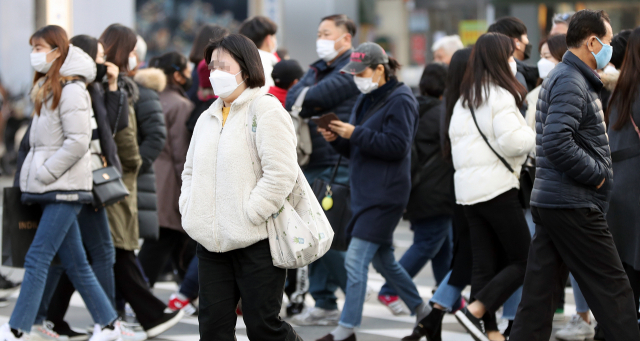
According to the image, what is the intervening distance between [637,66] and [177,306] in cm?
379

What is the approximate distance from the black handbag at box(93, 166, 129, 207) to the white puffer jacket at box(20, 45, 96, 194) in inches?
2.6

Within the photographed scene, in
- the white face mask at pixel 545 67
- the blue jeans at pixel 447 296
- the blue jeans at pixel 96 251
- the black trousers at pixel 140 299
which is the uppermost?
the white face mask at pixel 545 67

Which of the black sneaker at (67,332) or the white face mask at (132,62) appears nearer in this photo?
the black sneaker at (67,332)

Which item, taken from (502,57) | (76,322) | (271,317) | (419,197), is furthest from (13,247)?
(502,57)

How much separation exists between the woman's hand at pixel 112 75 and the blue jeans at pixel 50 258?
97 centimetres

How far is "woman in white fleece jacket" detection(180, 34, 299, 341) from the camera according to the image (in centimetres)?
374

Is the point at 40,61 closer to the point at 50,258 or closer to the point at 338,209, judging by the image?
the point at 50,258

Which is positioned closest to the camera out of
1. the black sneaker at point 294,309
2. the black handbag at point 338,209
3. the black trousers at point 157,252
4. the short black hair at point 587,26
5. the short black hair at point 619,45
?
the short black hair at point 587,26

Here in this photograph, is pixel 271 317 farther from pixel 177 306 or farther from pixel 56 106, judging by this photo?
pixel 177 306

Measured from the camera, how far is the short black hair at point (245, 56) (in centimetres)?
388

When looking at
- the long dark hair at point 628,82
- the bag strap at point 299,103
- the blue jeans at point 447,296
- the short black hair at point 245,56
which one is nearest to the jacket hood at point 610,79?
the long dark hair at point 628,82

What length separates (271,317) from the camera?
3814 mm

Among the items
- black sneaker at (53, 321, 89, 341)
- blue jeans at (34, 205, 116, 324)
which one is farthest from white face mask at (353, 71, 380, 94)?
black sneaker at (53, 321, 89, 341)

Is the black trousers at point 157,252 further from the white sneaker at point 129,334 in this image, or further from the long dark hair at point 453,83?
the long dark hair at point 453,83
